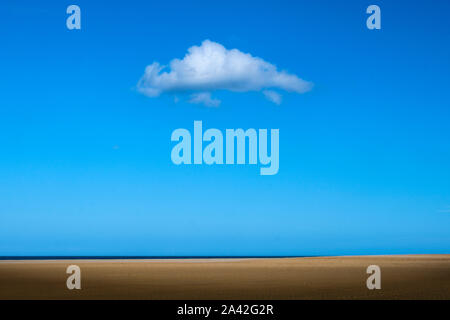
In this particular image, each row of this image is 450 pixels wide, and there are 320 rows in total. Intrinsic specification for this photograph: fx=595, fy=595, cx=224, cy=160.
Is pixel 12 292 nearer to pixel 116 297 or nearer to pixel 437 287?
pixel 116 297
